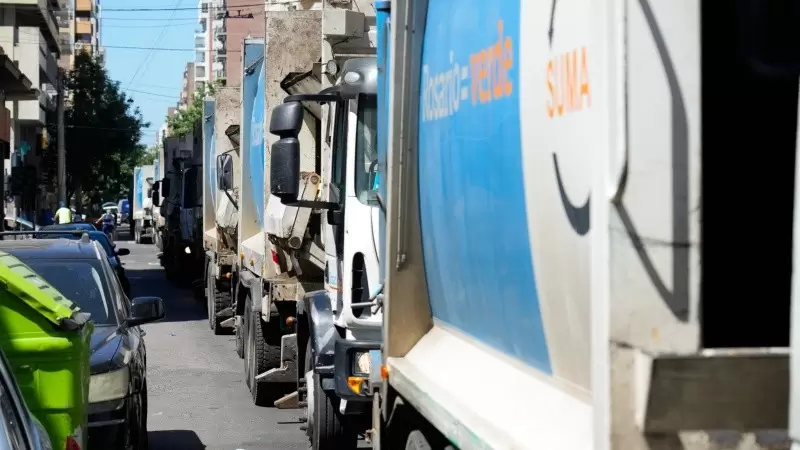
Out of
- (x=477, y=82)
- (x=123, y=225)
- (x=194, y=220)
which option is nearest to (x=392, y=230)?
(x=477, y=82)

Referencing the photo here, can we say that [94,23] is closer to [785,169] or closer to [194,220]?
[194,220]

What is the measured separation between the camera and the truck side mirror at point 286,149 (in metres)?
7.22

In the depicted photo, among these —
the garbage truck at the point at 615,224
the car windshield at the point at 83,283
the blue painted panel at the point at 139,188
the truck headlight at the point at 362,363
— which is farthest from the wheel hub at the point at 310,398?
the blue painted panel at the point at 139,188

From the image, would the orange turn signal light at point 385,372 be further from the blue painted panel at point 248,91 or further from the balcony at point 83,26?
the balcony at point 83,26

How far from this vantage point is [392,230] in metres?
→ 5.45

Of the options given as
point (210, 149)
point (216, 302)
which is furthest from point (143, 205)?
point (216, 302)

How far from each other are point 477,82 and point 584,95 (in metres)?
1.24

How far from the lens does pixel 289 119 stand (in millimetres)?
7215

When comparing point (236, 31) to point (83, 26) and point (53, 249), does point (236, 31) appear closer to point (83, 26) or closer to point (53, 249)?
point (83, 26)

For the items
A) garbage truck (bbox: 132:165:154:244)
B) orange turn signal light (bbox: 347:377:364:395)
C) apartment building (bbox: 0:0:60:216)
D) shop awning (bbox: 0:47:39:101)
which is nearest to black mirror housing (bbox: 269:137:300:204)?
orange turn signal light (bbox: 347:377:364:395)

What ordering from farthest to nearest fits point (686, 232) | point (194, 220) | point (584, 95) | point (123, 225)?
1. point (123, 225)
2. point (194, 220)
3. point (584, 95)
4. point (686, 232)

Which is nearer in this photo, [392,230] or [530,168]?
[530,168]

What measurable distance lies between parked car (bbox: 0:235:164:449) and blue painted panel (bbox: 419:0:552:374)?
9.88 feet

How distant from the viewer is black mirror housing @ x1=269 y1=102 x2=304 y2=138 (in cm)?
720
